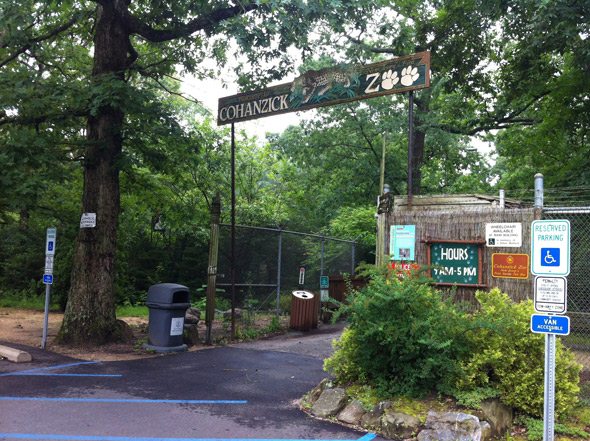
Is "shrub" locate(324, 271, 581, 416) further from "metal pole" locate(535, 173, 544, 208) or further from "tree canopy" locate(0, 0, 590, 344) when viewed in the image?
"tree canopy" locate(0, 0, 590, 344)

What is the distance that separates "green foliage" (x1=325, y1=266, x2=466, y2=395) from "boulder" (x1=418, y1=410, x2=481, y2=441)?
20.9 inches

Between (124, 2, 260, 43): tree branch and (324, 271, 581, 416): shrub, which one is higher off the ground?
(124, 2, 260, 43): tree branch

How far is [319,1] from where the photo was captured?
9.09 metres

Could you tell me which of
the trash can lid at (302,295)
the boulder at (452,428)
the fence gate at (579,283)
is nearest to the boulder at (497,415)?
the boulder at (452,428)

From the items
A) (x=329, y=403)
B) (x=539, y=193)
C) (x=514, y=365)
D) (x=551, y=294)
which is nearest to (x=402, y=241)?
(x=539, y=193)

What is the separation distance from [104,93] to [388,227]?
19.9 ft

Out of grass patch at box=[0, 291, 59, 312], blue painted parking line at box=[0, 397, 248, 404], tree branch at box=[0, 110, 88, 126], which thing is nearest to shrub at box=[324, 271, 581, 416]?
blue painted parking line at box=[0, 397, 248, 404]

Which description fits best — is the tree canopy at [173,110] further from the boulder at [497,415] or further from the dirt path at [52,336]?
the boulder at [497,415]

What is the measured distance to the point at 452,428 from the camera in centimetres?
547

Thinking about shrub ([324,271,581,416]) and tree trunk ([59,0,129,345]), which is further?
tree trunk ([59,0,129,345])

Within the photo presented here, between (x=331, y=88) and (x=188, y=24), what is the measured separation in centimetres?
373

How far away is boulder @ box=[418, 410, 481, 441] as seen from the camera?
5.41m

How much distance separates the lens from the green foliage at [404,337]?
242 inches

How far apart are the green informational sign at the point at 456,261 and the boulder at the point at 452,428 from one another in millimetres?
2988
